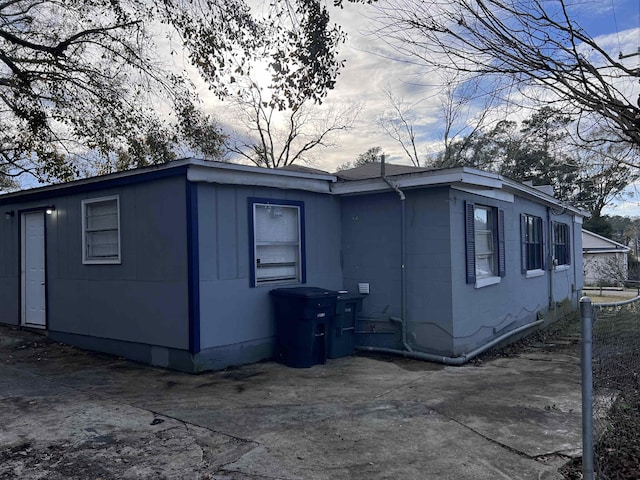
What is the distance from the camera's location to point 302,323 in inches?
286

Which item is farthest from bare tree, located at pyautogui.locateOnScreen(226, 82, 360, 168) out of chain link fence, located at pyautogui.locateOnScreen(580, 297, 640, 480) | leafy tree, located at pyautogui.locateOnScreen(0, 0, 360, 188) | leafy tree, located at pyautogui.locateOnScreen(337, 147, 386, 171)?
chain link fence, located at pyautogui.locateOnScreen(580, 297, 640, 480)

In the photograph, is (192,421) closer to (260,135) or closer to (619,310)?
(619,310)

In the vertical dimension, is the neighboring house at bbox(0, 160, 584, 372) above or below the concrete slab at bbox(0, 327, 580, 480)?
above

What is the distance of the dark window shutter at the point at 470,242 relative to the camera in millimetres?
8109

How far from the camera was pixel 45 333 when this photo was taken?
9438 millimetres

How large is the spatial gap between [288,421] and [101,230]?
4.98 meters

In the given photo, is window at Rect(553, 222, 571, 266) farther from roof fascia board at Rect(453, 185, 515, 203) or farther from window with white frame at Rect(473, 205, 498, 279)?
window with white frame at Rect(473, 205, 498, 279)

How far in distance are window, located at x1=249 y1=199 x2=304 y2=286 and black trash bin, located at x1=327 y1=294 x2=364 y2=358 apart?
877 mm

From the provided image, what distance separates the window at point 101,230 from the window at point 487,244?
5719 mm

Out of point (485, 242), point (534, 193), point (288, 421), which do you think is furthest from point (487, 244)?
point (288, 421)

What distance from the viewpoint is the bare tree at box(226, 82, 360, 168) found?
28422 mm

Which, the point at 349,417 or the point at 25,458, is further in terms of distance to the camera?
the point at 349,417

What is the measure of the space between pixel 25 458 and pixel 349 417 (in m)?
2.78

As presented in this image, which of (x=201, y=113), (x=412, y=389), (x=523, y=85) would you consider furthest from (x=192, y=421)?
(x=201, y=113)
